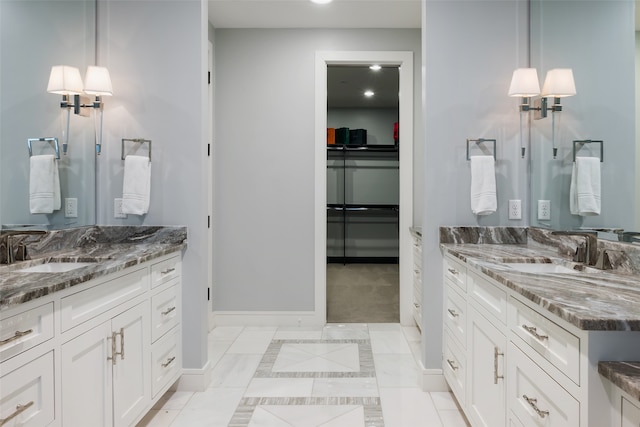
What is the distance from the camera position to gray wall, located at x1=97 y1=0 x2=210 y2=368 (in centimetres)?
Answer: 255

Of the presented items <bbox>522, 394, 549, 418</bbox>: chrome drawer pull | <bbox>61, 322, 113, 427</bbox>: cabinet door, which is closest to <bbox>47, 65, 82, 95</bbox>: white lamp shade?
<bbox>61, 322, 113, 427</bbox>: cabinet door

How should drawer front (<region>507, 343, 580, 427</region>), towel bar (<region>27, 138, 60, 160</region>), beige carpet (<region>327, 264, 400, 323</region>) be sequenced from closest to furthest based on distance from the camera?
drawer front (<region>507, 343, 580, 427</region>)
towel bar (<region>27, 138, 60, 160</region>)
beige carpet (<region>327, 264, 400, 323</region>)

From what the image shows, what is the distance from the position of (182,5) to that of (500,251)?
7.52 ft

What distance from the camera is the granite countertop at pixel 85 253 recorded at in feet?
4.33

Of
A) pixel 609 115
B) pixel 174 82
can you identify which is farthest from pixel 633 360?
pixel 174 82

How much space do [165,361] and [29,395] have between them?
3.52 ft

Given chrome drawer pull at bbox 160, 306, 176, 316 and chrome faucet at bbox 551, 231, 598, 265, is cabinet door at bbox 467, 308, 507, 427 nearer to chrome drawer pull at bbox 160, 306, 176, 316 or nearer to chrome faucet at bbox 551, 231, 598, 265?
chrome faucet at bbox 551, 231, 598, 265

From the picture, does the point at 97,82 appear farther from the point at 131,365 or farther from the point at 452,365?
the point at 452,365

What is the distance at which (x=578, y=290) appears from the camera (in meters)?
1.33

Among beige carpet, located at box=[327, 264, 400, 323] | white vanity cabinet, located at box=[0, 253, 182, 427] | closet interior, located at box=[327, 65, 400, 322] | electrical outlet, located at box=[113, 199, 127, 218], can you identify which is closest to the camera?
white vanity cabinet, located at box=[0, 253, 182, 427]

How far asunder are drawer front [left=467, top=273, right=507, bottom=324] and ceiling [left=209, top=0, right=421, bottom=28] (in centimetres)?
231

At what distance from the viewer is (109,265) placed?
174cm

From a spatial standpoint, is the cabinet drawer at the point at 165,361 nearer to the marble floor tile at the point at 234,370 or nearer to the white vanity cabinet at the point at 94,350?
the white vanity cabinet at the point at 94,350

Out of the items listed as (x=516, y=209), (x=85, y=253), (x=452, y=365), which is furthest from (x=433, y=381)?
(x=85, y=253)
